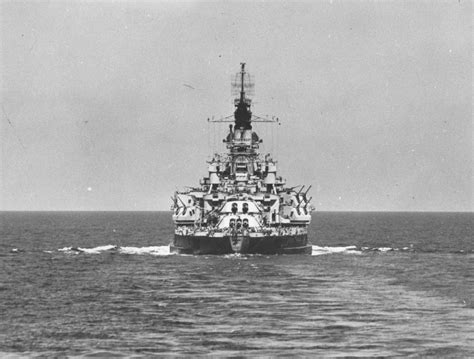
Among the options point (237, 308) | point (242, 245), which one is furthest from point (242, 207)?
point (237, 308)

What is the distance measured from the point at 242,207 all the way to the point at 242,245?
14.4 ft

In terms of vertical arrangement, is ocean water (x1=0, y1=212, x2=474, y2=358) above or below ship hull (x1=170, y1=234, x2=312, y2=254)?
below

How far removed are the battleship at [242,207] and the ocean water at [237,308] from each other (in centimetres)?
228

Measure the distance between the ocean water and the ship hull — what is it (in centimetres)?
161

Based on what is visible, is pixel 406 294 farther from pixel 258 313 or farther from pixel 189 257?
pixel 189 257

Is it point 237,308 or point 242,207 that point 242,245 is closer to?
point 242,207

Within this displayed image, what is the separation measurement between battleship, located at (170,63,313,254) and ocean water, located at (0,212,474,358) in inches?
89.8

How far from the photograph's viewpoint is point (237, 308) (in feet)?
141

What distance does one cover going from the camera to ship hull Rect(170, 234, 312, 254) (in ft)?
253

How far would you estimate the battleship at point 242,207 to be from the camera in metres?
78.4

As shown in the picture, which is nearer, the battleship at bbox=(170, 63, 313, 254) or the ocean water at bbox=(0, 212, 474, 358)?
the ocean water at bbox=(0, 212, 474, 358)

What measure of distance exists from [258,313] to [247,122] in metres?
56.2

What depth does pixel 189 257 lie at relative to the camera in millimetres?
78688

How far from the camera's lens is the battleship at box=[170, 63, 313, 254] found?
7844cm
